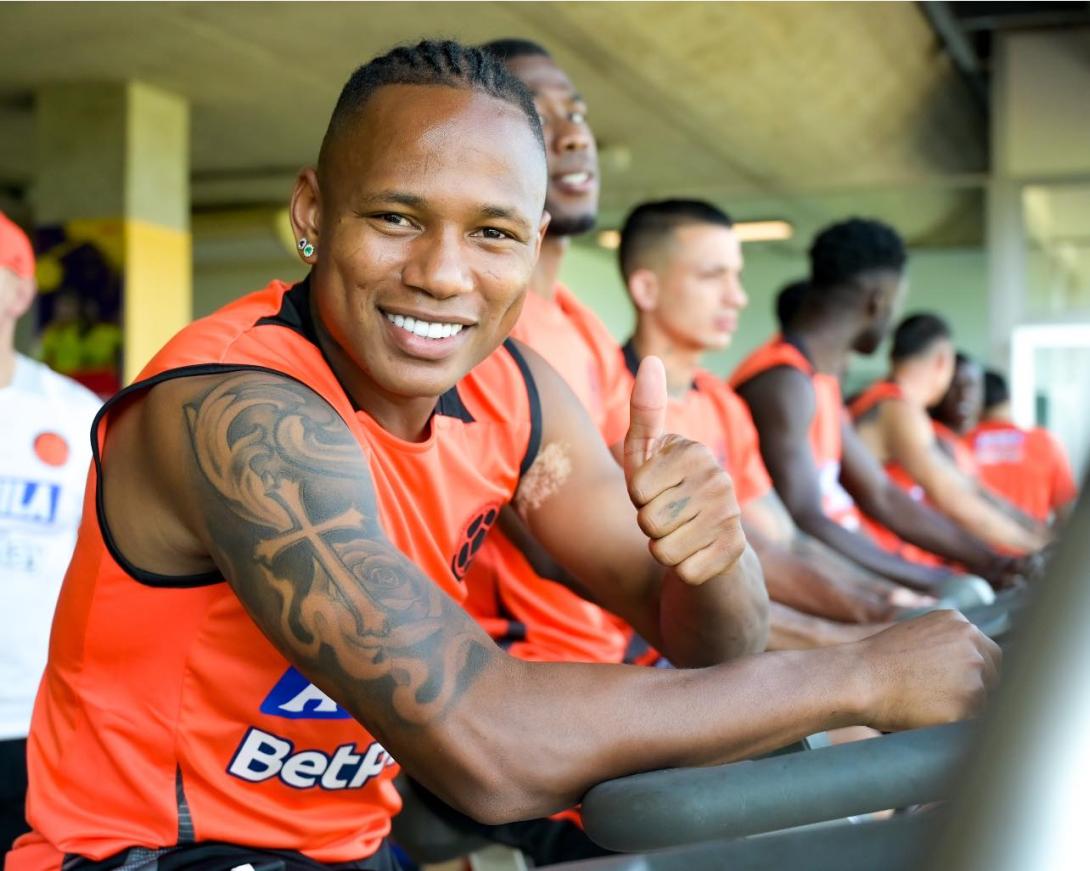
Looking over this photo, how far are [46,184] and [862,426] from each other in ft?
19.1

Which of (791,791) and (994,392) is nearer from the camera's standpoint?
(791,791)

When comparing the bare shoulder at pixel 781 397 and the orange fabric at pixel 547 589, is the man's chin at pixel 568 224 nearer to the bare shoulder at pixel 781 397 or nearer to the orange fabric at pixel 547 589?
the orange fabric at pixel 547 589

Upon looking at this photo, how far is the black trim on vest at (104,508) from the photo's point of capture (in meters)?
1.53

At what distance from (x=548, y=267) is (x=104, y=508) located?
1.80 metres

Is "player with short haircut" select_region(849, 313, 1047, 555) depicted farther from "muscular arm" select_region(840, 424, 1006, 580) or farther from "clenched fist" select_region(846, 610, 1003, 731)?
"clenched fist" select_region(846, 610, 1003, 731)

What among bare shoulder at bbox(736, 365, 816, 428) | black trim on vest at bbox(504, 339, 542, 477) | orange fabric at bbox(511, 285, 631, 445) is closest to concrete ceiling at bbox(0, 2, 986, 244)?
bare shoulder at bbox(736, 365, 816, 428)

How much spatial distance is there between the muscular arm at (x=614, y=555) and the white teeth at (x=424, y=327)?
383 millimetres

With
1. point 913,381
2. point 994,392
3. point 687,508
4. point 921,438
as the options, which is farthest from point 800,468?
point 994,392

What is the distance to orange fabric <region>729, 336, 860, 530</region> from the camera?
15.7ft

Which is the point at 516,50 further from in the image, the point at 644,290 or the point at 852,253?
the point at 852,253

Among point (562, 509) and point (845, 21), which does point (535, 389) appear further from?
point (845, 21)

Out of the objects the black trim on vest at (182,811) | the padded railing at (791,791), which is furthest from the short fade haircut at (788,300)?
the padded railing at (791,791)

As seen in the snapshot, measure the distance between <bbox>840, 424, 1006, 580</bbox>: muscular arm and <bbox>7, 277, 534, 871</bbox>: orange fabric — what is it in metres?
3.63

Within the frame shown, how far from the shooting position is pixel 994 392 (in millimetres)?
9812
